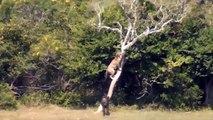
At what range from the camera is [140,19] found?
931 inches

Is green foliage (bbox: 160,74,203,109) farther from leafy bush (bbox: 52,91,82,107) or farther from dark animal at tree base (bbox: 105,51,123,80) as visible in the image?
leafy bush (bbox: 52,91,82,107)

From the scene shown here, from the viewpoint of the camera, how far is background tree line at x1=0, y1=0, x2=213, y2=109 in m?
23.7

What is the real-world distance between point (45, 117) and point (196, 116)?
5442mm

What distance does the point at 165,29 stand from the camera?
2366 cm

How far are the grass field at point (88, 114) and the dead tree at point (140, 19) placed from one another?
→ 95 centimetres

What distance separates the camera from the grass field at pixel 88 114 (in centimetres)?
2175

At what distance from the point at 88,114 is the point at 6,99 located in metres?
3.34

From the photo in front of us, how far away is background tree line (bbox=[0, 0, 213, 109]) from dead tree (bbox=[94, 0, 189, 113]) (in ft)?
1.06

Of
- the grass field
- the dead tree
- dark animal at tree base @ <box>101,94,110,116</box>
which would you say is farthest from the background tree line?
dark animal at tree base @ <box>101,94,110,116</box>

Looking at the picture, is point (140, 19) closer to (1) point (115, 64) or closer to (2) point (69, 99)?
(1) point (115, 64)

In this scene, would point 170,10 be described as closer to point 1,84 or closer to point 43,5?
point 43,5

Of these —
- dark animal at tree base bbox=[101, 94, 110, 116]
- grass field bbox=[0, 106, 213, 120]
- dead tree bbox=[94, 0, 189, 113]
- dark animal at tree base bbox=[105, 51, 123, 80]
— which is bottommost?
grass field bbox=[0, 106, 213, 120]

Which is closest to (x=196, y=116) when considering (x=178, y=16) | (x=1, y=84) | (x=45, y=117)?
(x=178, y=16)

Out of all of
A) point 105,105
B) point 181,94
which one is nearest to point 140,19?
point 181,94
